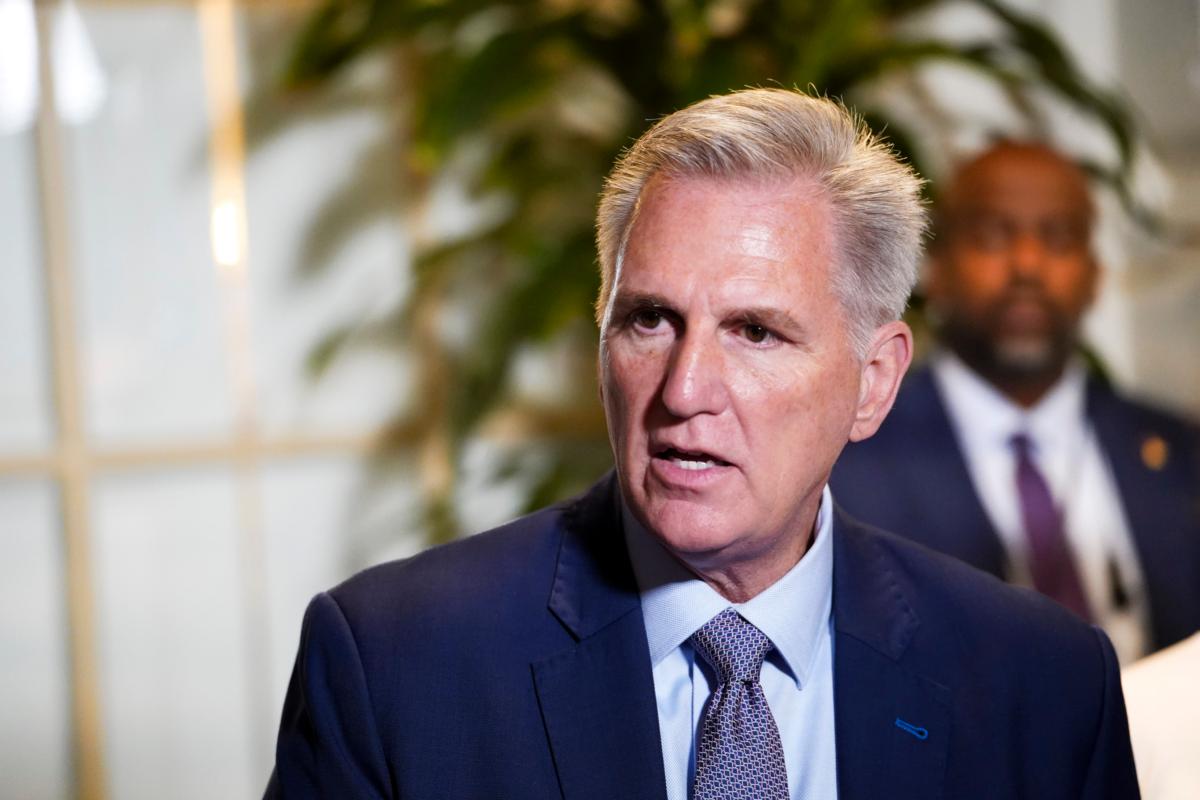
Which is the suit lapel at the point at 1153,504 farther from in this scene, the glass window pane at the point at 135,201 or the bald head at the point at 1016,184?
the glass window pane at the point at 135,201

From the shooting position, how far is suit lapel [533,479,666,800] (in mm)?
1216

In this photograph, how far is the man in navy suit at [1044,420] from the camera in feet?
8.66

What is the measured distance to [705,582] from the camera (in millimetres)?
1309

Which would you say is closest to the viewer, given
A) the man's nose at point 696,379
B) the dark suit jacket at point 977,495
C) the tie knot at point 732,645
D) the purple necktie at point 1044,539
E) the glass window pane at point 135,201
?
the man's nose at point 696,379

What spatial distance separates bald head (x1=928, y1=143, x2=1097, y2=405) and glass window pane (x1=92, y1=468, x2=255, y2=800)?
1.63 metres

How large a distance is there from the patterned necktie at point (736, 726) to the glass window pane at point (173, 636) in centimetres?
191

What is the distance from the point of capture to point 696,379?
1.15 m

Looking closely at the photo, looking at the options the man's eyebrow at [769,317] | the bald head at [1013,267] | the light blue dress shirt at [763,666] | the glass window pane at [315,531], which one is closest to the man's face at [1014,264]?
the bald head at [1013,267]

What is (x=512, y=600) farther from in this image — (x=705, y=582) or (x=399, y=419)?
(x=399, y=419)

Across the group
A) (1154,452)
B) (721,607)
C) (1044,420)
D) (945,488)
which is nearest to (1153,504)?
(1154,452)

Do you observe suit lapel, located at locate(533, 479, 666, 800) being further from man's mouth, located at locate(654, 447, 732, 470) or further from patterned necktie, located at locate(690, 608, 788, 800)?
man's mouth, located at locate(654, 447, 732, 470)

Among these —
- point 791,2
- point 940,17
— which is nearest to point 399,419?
point 791,2

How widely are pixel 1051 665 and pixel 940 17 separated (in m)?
2.19

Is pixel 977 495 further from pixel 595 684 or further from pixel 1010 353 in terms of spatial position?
pixel 595 684
